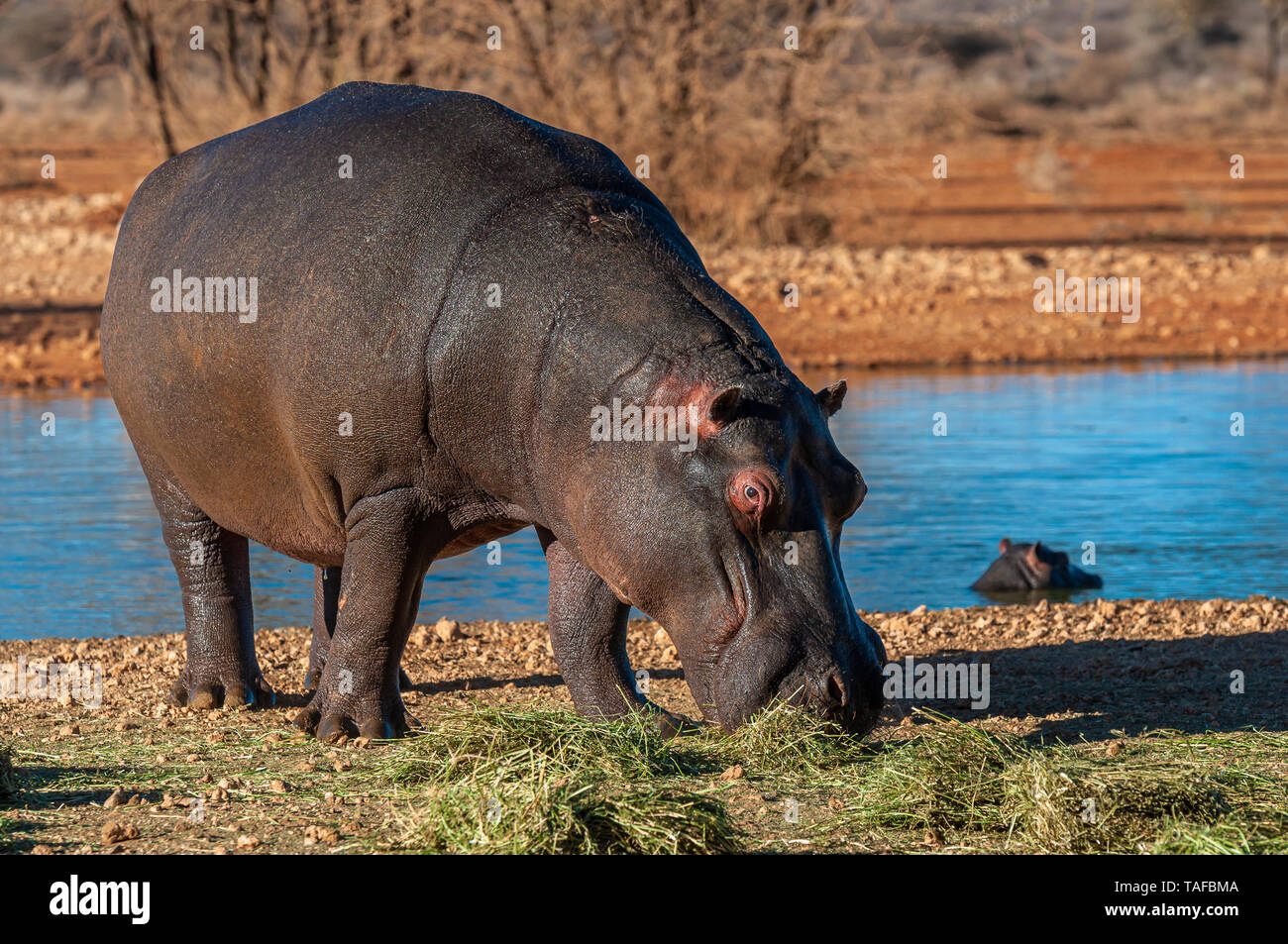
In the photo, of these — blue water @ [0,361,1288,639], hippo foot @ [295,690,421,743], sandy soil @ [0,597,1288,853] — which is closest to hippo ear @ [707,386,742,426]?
sandy soil @ [0,597,1288,853]

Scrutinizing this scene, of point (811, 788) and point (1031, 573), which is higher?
point (1031, 573)

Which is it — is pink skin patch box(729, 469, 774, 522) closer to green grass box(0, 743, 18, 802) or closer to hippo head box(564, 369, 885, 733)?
hippo head box(564, 369, 885, 733)

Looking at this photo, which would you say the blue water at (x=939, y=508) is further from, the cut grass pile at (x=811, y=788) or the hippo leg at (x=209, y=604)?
the cut grass pile at (x=811, y=788)

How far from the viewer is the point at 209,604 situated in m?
6.36

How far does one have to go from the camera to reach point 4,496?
35.4ft

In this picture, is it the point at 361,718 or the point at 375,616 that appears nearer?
the point at 375,616

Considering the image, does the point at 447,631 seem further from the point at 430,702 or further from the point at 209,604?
the point at 209,604

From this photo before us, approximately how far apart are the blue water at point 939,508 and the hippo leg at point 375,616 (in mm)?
2816

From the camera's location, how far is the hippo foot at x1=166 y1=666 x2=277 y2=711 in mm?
6254

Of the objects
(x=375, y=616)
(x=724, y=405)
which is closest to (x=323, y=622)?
(x=375, y=616)

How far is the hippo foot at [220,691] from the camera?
6254 millimetres

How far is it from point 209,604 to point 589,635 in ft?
→ 5.30

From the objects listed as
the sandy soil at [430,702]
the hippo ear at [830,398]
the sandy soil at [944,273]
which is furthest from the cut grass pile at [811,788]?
the sandy soil at [944,273]

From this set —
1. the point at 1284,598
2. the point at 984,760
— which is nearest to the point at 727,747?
the point at 984,760
